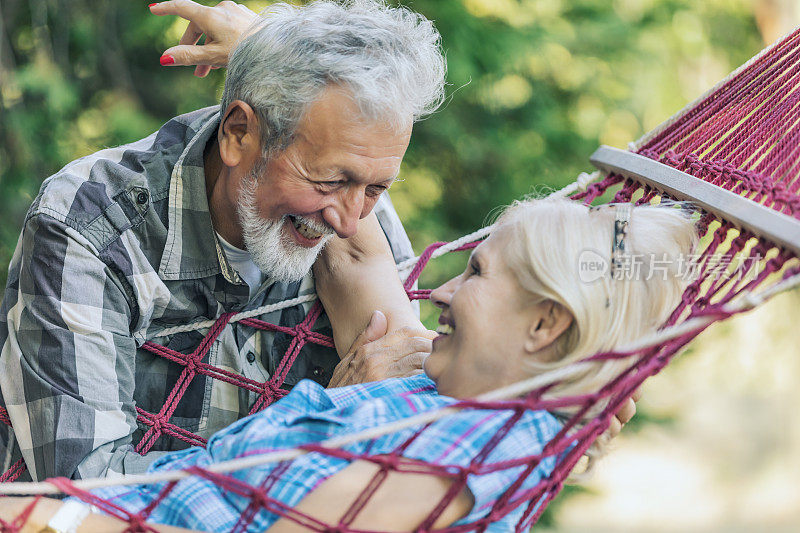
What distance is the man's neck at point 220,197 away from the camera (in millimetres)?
1802

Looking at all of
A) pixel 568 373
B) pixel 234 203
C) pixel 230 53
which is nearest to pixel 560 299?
pixel 568 373

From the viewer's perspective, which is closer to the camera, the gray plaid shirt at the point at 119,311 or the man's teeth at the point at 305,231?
the gray plaid shirt at the point at 119,311

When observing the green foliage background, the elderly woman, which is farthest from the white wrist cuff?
the green foliage background

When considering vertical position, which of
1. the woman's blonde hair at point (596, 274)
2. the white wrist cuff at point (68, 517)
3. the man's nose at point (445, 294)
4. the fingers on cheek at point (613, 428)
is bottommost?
the white wrist cuff at point (68, 517)

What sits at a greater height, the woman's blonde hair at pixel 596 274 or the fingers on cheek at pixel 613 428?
the woman's blonde hair at pixel 596 274

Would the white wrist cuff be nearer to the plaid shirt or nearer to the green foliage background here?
the plaid shirt

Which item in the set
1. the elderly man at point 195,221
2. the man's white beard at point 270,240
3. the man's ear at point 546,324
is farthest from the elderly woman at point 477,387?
the man's white beard at point 270,240

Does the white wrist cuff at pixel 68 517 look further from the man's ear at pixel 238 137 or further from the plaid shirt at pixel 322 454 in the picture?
the man's ear at pixel 238 137

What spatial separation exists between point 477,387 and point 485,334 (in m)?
0.08

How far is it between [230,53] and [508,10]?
8.07ft

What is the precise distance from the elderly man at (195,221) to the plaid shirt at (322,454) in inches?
9.5

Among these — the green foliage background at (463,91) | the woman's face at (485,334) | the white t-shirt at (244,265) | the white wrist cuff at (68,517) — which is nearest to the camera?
the white wrist cuff at (68,517)

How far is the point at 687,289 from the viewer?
1407 mm

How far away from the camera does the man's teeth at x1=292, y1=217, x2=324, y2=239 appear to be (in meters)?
1.77
